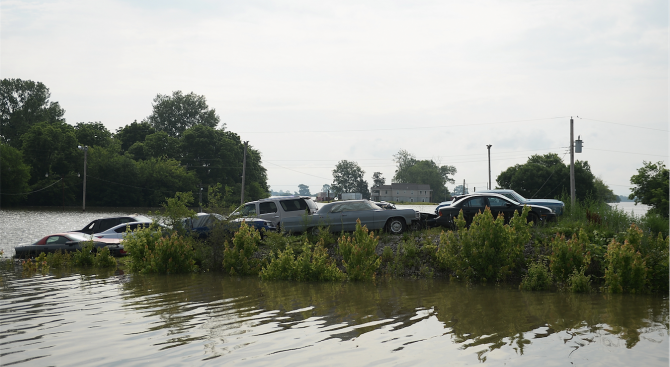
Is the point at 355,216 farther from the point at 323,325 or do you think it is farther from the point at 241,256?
the point at 323,325

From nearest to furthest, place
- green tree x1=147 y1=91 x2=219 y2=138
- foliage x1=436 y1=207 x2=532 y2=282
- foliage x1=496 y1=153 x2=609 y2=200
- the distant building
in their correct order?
foliage x1=436 y1=207 x2=532 y2=282, foliage x1=496 y1=153 x2=609 y2=200, green tree x1=147 y1=91 x2=219 y2=138, the distant building

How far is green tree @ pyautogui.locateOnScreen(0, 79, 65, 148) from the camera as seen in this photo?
90.4m

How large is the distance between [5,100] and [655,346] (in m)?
106

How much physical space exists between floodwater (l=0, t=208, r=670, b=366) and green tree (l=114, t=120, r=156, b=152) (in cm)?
9154

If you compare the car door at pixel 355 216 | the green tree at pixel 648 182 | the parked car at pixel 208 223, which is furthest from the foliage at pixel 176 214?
the green tree at pixel 648 182

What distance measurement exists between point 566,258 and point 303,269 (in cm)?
628

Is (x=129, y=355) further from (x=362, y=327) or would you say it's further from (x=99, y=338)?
(x=362, y=327)

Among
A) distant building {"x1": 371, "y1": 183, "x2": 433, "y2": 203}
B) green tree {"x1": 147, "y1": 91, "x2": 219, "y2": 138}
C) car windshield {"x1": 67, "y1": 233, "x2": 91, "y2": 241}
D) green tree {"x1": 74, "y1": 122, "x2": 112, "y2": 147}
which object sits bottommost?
car windshield {"x1": 67, "y1": 233, "x2": 91, "y2": 241}

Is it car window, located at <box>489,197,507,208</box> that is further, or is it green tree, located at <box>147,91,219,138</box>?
green tree, located at <box>147,91,219,138</box>

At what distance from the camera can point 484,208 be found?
1953 centimetres

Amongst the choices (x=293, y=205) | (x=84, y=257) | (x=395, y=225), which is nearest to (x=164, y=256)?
(x=84, y=257)

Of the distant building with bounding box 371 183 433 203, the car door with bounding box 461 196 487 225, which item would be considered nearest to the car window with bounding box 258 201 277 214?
the car door with bounding box 461 196 487 225

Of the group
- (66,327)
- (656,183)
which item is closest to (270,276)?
(66,327)

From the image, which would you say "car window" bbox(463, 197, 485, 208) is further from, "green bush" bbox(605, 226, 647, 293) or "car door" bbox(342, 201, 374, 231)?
"green bush" bbox(605, 226, 647, 293)
